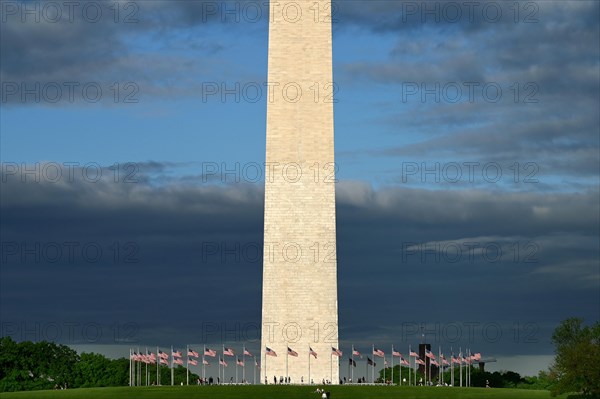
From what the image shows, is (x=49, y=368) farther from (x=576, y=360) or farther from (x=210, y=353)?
(x=576, y=360)

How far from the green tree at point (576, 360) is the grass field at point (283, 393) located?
447 centimetres

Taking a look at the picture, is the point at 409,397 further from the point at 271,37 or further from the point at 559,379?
the point at 271,37

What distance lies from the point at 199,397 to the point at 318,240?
1846 centimetres

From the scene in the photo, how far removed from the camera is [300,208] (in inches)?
3381

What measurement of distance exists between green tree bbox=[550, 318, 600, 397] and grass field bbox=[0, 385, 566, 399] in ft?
14.7

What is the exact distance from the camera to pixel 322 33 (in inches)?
3391

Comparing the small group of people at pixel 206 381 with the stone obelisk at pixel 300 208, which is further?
the small group of people at pixel 206 381

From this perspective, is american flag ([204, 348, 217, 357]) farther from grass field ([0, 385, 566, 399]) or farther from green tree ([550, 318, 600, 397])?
green tree ([550, 318, 600, 397])

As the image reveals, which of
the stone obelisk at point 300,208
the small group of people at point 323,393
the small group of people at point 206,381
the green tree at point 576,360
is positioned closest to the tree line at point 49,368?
the small group of people at point 206,381

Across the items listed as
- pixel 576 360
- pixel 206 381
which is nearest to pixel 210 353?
pixel 206 381

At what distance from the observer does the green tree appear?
66.3 metres

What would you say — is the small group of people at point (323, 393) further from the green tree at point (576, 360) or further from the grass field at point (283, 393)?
the green tree at point (576, 360)

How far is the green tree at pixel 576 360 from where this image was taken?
6631 cm

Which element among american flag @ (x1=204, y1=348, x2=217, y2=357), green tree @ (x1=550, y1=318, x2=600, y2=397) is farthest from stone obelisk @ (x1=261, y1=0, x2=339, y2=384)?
green tree @ (x1=550, y1=318, x2=600, y2=397)
